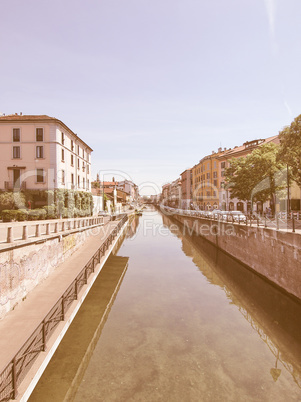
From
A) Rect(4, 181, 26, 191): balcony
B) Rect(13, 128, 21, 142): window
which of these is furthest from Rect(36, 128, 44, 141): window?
Rect(4, 181, 26, 191): balcony

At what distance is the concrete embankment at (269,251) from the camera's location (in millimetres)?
14266

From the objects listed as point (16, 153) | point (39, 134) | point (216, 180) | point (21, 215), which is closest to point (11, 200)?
point (21, 215)

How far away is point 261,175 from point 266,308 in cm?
1886

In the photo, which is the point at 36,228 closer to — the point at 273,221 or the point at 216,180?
the point at 273,221

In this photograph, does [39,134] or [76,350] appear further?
[39,134]

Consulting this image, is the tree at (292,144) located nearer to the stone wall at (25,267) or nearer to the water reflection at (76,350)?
the water reflection at (76,350)

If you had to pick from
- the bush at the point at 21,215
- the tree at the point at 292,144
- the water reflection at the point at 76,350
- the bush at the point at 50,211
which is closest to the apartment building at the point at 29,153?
the bush at the point at 50,211

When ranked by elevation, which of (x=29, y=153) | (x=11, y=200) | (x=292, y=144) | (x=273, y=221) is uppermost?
(x=29, y=153)

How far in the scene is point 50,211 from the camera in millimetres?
34000

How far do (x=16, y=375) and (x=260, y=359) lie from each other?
866 centimetres

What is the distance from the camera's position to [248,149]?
52.6m

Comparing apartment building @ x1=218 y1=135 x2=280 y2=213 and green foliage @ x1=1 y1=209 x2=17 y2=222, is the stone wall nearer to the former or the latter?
green foliage @ x1=1 y1=209 x2=17 y2=222

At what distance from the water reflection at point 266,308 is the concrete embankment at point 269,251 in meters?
0.69

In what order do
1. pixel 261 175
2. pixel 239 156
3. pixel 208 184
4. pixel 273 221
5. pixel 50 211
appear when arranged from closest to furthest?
1. pixel 273 221
2. pixel 261 175
3. pixel 50 211
4. pixel 239 156
5. pixel 208 184
